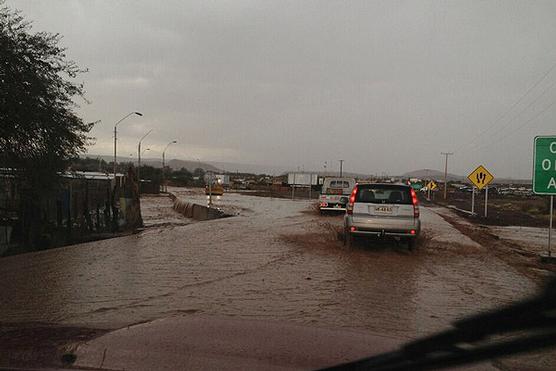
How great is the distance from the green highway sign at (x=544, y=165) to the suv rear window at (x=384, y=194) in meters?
3.19

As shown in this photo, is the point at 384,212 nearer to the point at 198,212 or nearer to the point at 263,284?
the point at 263,284

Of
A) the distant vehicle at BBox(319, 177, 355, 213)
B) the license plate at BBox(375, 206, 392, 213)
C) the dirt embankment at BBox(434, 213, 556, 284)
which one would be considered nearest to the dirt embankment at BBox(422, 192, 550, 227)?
the distant vehicle at BBox(319, 177, 355, 213)

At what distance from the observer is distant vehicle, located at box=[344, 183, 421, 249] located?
12578 millimetres

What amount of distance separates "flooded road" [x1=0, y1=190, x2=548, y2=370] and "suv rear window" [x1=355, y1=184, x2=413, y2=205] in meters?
1.40

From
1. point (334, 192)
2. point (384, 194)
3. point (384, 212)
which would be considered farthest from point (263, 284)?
point (334, 192)

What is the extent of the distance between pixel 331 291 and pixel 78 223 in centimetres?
1404

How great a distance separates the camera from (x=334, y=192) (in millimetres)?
29438

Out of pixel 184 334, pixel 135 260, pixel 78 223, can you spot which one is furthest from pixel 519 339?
pixel 78 223

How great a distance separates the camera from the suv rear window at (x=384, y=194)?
12719 millimetres

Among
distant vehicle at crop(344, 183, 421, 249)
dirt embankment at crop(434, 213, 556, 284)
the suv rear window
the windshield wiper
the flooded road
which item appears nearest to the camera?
the windshield wiper

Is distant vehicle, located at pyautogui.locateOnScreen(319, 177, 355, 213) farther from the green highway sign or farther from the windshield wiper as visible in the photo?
the windshield wiper

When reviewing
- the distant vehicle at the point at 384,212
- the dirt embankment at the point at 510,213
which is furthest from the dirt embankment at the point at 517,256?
the dirt embankment at the point at 510,213

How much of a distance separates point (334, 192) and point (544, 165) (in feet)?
56.6

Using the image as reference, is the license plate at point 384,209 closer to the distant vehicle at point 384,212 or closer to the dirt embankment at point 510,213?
the distant vehicle at point 384,212
